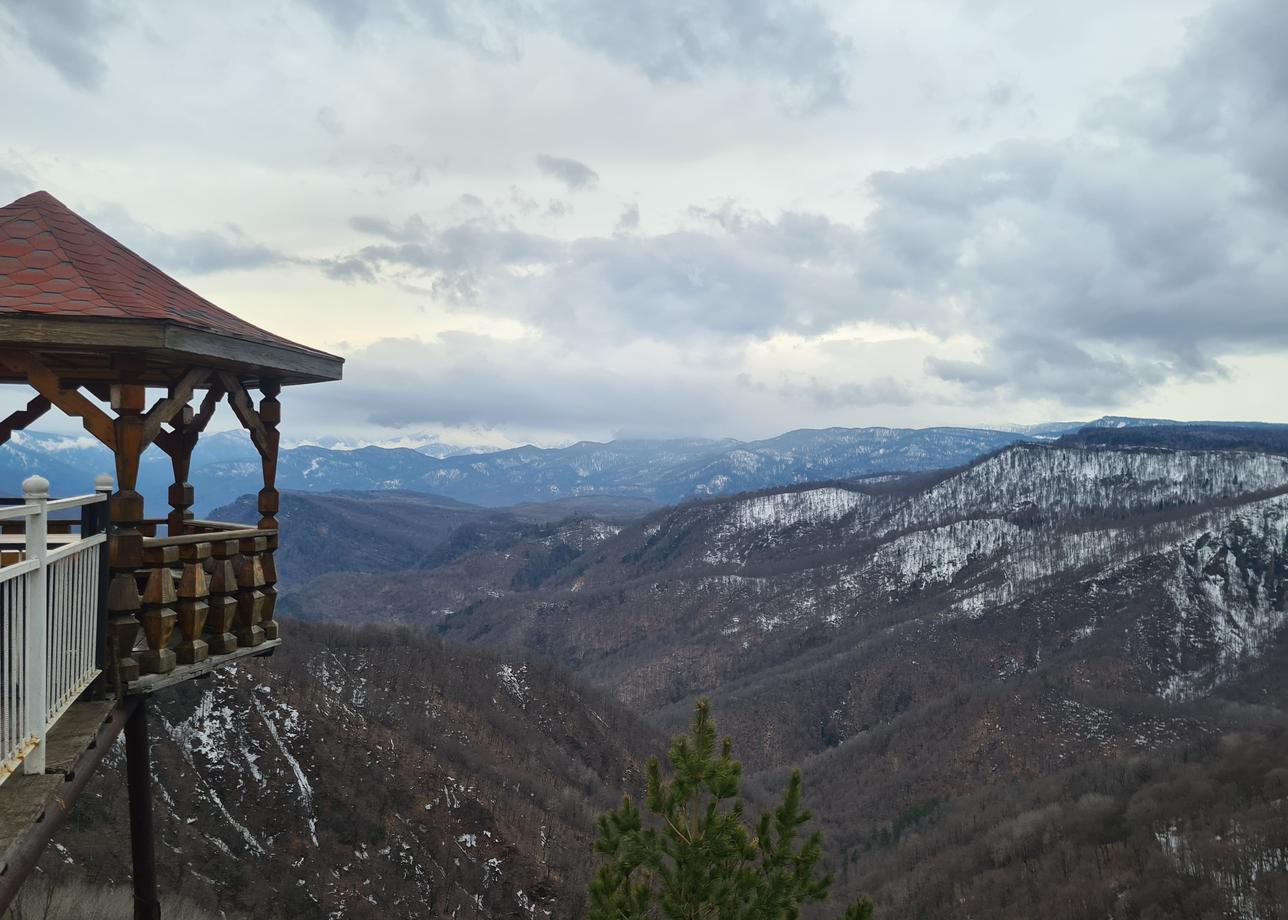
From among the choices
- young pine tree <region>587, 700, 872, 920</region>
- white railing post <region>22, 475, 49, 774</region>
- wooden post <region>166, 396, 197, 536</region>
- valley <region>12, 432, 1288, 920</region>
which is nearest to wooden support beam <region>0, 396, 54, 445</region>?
wooden post <region>166, 396, 197, 536</region>

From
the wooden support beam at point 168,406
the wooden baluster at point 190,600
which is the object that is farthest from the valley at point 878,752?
the wooden support beam at point 168,406

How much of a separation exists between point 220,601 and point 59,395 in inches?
95.9

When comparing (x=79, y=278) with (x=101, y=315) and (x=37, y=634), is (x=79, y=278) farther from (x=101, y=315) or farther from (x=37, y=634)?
(x=37, y=634)

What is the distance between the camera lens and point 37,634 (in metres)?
6.01

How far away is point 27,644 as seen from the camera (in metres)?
5.96

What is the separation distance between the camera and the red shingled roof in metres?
7.59

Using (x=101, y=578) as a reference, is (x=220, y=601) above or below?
below

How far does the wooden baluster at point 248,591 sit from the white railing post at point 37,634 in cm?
319

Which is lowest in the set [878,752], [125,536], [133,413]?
[878,752]

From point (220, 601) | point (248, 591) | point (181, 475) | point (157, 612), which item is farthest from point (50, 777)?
point (181, 475)

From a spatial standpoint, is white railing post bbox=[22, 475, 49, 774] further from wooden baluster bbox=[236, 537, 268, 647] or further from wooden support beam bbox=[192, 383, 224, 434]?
wooden support beam bbox=[192, 383, 224, 434]

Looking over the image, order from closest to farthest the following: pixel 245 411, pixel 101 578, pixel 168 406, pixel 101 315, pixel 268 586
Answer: pixel 101 315
pixel 101 578
pixel 168 406
pixel 268 586
pixel 245 411

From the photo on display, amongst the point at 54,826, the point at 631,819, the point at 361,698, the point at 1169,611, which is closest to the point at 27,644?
the point at 54,826

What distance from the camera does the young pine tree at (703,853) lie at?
12.8m
